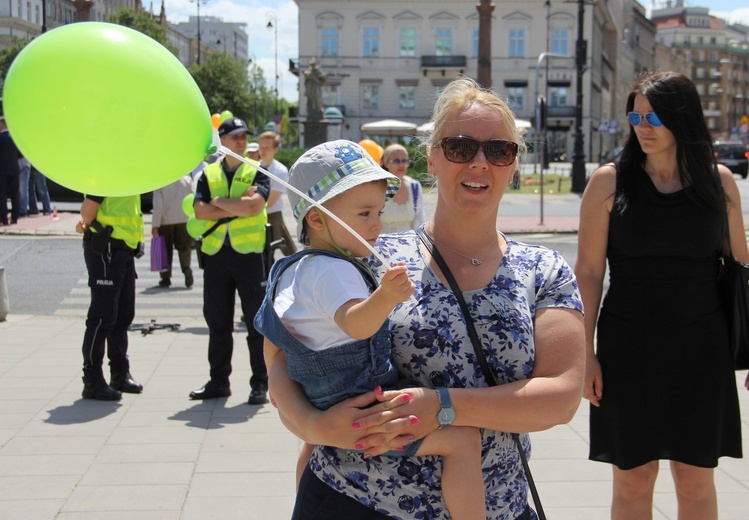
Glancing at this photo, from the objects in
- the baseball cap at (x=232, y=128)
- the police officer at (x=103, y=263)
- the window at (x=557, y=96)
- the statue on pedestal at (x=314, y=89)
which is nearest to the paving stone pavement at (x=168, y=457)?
the police officer at (x=103, y=263)

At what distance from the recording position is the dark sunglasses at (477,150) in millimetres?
2436

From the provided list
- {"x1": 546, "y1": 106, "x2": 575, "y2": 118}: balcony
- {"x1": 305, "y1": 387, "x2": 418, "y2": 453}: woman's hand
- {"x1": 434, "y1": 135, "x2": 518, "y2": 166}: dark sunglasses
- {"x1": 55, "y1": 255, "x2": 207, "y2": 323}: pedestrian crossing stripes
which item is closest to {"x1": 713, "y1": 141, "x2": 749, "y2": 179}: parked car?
{"x1": 546, "y1": 106, "x2": 575, "y2": 118}: balcony

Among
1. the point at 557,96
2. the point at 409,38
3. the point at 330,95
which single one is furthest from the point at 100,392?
the point at 557,96

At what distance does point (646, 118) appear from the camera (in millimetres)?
3576

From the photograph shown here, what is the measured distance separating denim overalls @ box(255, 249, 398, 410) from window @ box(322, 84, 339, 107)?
72.8 metres

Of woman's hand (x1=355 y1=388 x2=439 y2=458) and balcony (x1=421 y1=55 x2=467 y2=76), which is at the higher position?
balcony (x1=421 y1=55 x2=467 y2=76)

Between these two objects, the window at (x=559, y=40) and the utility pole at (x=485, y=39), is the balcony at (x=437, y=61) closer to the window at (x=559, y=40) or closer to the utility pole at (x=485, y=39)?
the window at (x=559, y=40)

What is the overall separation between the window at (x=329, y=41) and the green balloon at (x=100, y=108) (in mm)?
72875

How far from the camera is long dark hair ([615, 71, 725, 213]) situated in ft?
11.6

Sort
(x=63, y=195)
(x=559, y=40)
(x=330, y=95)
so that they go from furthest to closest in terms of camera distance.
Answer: (x=330, y=95), (x=559, y=40), (x=63, y=195)

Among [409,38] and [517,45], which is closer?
[517,45]

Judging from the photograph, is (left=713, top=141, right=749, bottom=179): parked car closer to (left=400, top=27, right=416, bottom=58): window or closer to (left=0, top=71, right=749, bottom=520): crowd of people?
(left=400, top=27, right=416, bottom=58): window

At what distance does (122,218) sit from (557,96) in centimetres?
7155

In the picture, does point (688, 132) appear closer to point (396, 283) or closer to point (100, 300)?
point (396, 283)
